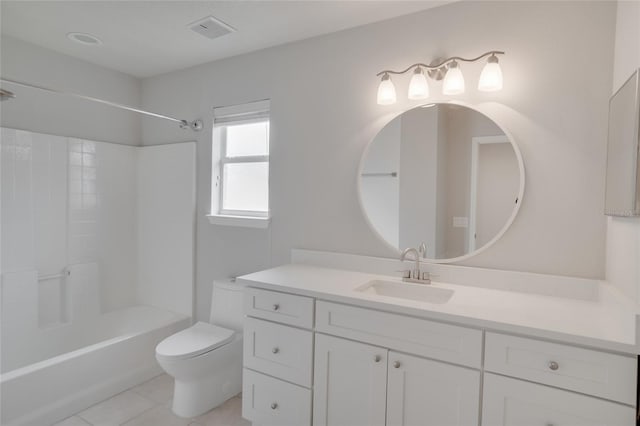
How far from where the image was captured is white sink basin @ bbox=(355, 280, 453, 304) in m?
1.82

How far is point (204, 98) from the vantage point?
287cm

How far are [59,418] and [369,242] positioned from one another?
2.15m

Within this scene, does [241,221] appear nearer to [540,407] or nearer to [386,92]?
[386,92]

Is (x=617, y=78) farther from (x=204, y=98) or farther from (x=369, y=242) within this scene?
(x=204, y=98)

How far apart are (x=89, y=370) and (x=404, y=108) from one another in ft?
8.39

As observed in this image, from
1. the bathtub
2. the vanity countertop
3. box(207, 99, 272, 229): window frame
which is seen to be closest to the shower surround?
the bathtub

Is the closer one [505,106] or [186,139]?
[505,106]

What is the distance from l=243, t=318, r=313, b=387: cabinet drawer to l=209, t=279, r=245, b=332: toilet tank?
0.59 m

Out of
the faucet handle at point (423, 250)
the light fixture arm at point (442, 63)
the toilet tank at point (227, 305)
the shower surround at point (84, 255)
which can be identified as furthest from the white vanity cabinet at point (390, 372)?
the shower surround at point (84, 255)

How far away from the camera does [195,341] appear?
7.43 ft

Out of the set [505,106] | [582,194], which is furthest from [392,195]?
[582,194]

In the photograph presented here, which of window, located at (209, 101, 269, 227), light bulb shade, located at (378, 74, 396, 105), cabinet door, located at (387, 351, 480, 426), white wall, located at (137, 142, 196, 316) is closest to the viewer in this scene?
cabinet door, located at (387, 351, 480, 426)

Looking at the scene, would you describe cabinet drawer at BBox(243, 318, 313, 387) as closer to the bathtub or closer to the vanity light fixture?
the bathtub

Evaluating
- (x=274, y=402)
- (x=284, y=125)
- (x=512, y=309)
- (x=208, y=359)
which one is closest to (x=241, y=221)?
(x=284, y=125)
